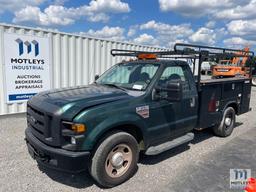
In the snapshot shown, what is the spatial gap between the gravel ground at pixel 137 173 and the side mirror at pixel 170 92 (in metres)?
1.30

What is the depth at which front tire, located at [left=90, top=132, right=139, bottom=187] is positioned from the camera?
3.20 m

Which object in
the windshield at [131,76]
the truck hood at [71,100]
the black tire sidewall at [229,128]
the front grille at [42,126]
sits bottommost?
the black tire sidewall at [229,128]

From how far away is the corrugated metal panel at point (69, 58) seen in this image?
7031mm

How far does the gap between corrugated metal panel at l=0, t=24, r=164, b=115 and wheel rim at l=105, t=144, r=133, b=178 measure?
16.7ft

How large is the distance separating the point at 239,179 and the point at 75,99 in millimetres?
Result: 3077

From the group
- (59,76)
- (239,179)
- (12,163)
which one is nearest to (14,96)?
(59,76)

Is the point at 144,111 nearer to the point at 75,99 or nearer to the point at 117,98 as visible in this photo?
the point at 117,98

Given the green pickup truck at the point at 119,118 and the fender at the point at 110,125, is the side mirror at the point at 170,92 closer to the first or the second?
the green pickup truck at the point at 119,118

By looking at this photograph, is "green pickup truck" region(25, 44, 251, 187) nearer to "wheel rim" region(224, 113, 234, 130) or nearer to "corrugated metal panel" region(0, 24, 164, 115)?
"wheel rim" region(224, 113, 234, 130)

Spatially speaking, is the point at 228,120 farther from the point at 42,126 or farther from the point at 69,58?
the point at 69,58

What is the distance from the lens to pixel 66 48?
8.05 m

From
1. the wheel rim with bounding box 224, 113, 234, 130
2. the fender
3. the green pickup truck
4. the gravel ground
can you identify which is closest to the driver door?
the green pickup truck

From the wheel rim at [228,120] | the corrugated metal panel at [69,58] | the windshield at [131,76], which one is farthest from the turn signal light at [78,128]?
the corrugated metal panel at [69,58]

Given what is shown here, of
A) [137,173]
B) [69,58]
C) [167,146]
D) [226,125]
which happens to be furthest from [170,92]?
[69,58]
